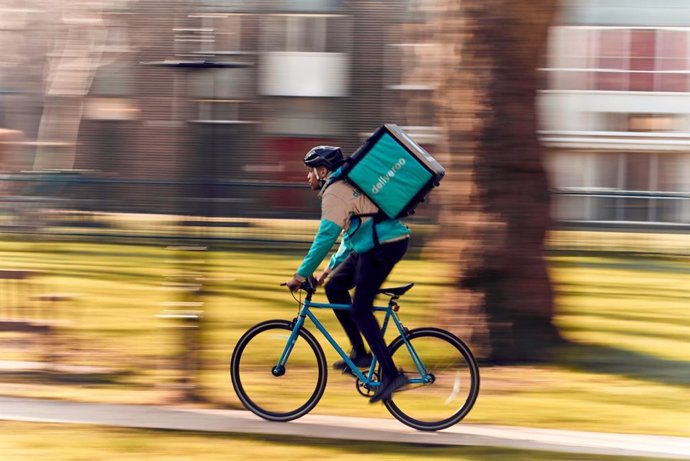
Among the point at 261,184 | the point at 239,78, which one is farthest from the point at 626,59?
the point at 261,184

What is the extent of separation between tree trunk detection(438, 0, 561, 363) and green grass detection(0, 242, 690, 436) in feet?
1.00

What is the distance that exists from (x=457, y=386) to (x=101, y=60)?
29066mm

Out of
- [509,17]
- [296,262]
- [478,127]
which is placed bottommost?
[296,262]

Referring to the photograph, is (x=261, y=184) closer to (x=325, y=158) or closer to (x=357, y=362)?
(x=357, y=362)

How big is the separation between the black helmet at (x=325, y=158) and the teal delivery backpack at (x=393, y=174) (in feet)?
0.40

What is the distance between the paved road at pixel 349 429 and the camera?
5953 millimetres

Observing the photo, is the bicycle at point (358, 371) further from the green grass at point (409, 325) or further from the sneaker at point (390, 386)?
the green grass at point (409, 325)

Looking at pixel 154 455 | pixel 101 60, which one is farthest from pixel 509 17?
pixel 101 60

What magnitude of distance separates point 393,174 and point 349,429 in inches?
62.9

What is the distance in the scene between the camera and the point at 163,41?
103 feet

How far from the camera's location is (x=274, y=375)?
6270 millimetres

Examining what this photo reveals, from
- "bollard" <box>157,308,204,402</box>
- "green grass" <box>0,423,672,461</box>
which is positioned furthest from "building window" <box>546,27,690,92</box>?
"green grass" <box>0,423,672,461</box>

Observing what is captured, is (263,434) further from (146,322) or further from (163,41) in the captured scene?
(163,41)

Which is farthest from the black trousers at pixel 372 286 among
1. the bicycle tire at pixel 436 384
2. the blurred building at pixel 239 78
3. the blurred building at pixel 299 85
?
the blurred building at pixel 239 78
